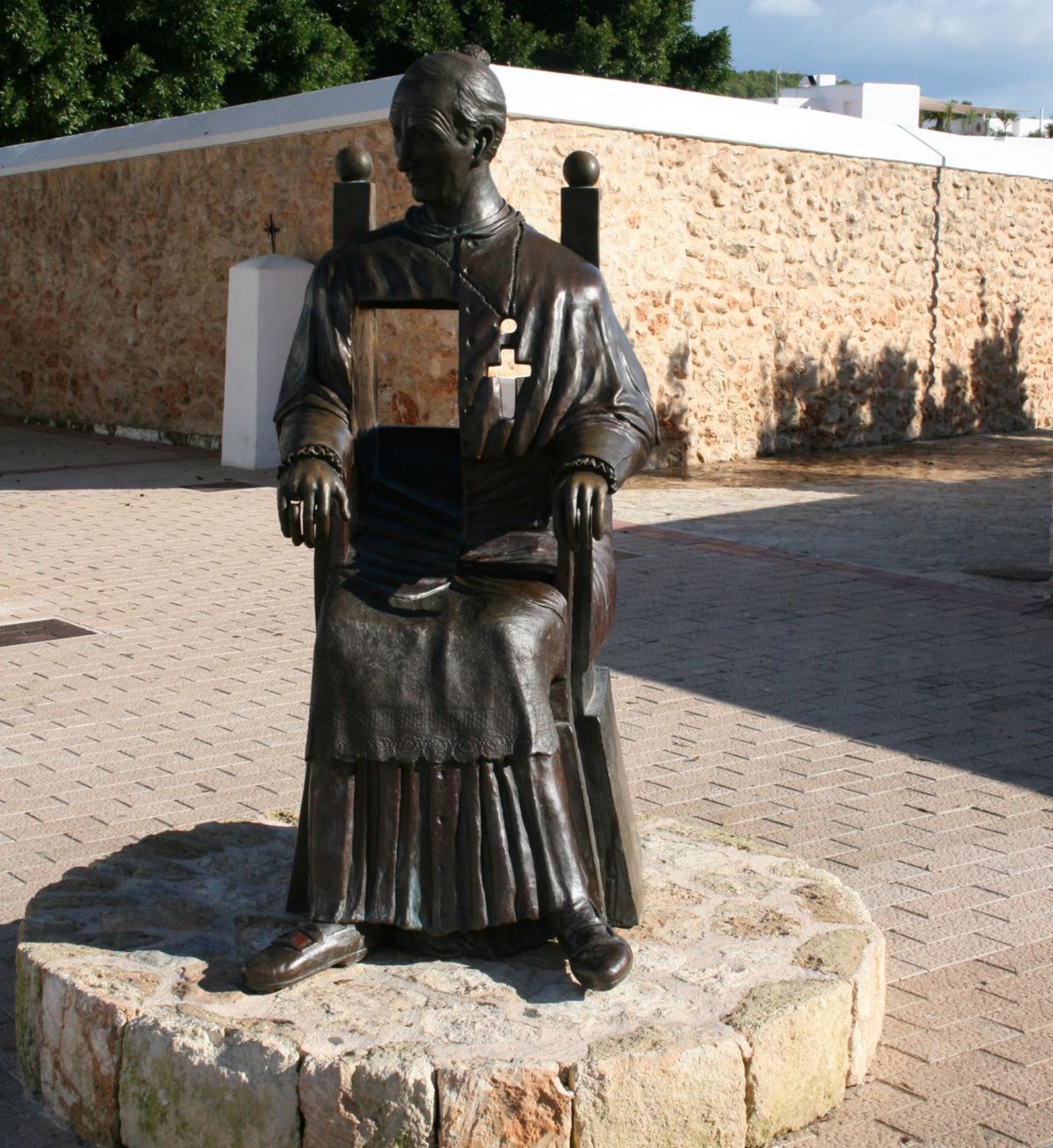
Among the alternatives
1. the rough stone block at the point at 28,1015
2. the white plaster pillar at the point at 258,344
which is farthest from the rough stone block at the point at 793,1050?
the white plaster pillar at the point at 258,344

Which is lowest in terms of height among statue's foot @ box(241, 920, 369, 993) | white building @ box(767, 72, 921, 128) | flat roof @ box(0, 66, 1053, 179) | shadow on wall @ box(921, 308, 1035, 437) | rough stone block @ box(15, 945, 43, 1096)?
rough stone block @ box(15, 945, 43, 1096)

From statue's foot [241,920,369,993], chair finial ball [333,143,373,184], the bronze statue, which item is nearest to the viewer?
statue's foot [241,920,369,993]

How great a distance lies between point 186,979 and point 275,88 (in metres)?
19.9

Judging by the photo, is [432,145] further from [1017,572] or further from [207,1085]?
[1017,572]

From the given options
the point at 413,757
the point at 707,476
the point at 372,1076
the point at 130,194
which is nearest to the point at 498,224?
the point at 413,757

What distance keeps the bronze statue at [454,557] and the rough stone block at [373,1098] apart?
335 millimetres

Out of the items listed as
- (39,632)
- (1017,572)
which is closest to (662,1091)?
(39,632)

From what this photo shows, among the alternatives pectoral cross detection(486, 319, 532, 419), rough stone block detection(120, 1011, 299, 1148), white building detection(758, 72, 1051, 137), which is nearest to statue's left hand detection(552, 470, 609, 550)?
pectoral cross detection(486, 319, 532, 419)

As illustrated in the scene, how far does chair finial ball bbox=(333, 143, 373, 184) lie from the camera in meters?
3.72

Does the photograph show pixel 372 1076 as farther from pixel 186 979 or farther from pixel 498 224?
pixel 498 224

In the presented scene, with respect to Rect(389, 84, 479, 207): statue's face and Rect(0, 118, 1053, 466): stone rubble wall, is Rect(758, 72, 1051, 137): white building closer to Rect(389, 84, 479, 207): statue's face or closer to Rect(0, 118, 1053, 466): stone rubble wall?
Rect(0, 118, 1053, 466): stone rubble wall

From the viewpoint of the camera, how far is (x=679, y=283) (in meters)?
13.0

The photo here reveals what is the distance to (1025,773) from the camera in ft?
17.6

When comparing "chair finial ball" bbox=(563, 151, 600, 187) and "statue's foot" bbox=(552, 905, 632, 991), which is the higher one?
"chair finial ball" bbox=(563, 151, 600, 187)
